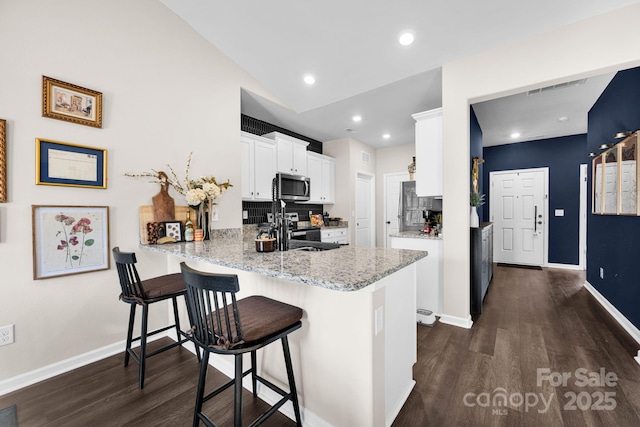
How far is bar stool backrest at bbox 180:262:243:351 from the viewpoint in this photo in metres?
1.01

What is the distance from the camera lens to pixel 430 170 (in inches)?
119

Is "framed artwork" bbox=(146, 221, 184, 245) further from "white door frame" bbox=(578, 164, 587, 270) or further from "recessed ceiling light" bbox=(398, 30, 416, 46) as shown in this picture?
"white door frame" bbox=(578, 164, 587, 270)

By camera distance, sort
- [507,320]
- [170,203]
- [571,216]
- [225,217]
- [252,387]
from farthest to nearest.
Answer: [571,216]
[225,217]
[507,320]
[170,203]
[252,387]

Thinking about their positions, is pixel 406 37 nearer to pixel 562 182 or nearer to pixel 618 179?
pixel 618 179

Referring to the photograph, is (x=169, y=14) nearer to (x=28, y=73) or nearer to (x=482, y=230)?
(x=28, y=73)

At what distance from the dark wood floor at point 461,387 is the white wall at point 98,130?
1.36 ft

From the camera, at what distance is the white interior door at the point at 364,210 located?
5.52 m

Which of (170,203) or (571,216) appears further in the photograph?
(571,216)

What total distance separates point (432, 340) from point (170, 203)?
8.93 feet

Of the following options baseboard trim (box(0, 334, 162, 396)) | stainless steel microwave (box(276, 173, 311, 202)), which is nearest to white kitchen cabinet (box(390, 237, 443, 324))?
stainless steel microwave (box(276, 173, 311, 202))

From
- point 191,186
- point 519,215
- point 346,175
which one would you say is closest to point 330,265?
point 191,186

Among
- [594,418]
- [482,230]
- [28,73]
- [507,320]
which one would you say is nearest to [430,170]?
→ [482,230]

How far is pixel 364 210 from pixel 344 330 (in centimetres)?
464

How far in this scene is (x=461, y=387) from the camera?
5.60ft
